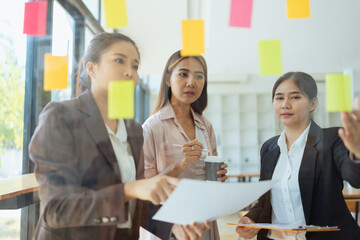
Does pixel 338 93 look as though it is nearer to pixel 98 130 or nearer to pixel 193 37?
pixel 193 37

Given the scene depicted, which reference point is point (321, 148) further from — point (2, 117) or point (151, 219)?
point (2, 117)

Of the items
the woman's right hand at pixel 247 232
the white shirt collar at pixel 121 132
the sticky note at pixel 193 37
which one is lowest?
the woman's right hand at pixel 247 232

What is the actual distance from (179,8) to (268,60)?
0.25 m

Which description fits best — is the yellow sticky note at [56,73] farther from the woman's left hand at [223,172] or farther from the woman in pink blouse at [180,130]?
the woman's left hand at [223,172]

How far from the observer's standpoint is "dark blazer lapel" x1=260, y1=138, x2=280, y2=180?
76 cm

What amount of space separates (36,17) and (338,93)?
0.69 meters

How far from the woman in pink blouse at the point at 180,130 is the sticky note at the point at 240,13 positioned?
0.12 m

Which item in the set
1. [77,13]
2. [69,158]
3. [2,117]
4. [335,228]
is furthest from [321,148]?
[2,117]

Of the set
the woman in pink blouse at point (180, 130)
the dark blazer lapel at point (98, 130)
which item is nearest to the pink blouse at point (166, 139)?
the woman in pink blouse at point (180, 130)

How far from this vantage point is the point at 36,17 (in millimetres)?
702

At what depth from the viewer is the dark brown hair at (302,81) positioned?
733 mm

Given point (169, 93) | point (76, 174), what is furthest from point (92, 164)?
point (169, 93)

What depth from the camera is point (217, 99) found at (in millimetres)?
838

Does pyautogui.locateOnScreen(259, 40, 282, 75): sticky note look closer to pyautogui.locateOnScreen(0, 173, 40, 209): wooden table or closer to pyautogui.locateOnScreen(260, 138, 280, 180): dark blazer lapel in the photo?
pyautogui.locateOnScreen(260, 138, 280, 180): dark blazer lapel
